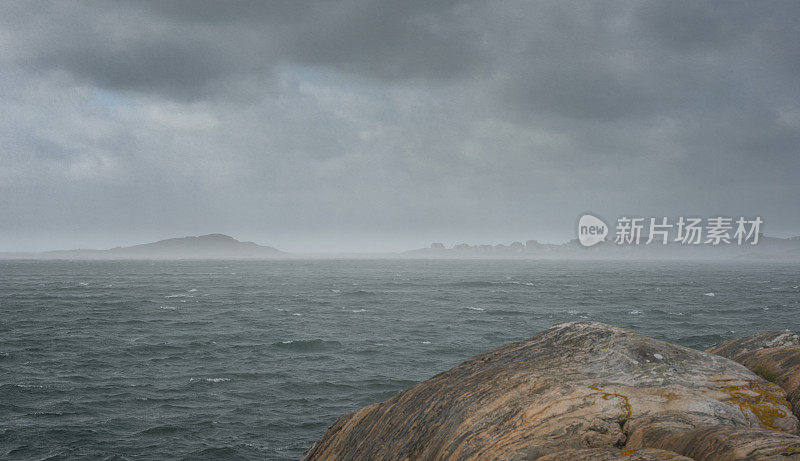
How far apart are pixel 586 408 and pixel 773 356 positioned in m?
5.50

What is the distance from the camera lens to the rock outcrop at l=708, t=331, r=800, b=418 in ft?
23.7

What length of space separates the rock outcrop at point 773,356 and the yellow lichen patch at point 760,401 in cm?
34

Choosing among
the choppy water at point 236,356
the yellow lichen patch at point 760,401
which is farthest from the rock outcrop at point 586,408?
the choppy water at point 236,356

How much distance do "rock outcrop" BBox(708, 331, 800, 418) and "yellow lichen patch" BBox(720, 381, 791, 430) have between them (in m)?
0.34

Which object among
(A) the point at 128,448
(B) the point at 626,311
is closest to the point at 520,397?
(A) the point at 128,448

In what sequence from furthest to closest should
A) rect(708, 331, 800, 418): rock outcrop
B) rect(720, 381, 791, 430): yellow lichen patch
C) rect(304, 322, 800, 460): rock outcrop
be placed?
rect(708, 331, 800, 418): rock outcrop
rect(720, 381, 791, 430): yellow lichen patch
rect(304, 322, 800, 460): rock outcrop

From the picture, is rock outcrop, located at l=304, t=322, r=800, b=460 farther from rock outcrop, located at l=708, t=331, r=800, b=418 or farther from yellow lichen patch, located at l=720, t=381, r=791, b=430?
rock outcrop, located at l=708, t=331, r=800, b=418

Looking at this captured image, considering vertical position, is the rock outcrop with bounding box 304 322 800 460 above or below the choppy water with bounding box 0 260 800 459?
above

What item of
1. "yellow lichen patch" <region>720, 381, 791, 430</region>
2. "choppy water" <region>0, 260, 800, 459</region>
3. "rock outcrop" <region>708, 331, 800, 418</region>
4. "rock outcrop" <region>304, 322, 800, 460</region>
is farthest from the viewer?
"choppy water" <region>0, 260, 800, 459</region>

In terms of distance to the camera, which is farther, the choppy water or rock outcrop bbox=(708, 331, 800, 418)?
the choppy water

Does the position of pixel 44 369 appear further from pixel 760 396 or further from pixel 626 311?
pixel 626 311

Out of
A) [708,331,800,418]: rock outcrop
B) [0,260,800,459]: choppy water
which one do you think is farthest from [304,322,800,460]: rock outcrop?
[0,260,800,459]: choppy water

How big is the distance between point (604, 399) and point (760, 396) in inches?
94.9

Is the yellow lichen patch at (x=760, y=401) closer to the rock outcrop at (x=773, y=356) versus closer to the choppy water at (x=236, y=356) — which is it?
the rock outcrop at (x=773, y=356)
